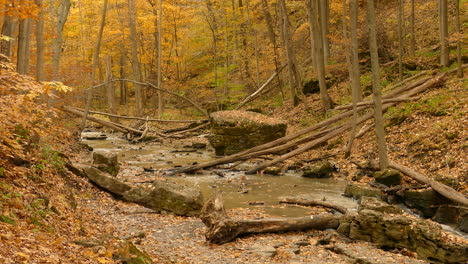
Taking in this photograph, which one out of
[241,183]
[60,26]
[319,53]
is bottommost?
[241,183]

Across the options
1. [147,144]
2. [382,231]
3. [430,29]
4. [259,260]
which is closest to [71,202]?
[259,260]

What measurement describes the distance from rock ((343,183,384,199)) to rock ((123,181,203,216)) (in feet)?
14.7

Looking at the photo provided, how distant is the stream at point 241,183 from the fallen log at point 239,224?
114 cm

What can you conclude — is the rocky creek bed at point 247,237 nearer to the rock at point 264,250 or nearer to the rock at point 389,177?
the rock at point 264,250

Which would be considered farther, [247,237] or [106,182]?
[106,182]

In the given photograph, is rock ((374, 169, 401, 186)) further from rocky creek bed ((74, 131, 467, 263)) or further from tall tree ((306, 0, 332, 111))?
tall tree ((306, 0, 332, 111))

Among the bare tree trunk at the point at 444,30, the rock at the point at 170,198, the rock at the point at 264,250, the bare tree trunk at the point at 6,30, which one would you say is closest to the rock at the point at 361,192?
A: the rock at the point at 170,198

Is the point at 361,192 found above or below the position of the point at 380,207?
below

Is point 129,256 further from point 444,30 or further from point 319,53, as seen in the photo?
point 444,30

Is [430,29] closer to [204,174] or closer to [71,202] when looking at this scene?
[204,174]

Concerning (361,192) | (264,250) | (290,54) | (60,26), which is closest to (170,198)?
(264,250)

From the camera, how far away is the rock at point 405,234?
724 cm

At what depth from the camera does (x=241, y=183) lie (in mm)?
14039

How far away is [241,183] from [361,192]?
171 inches
